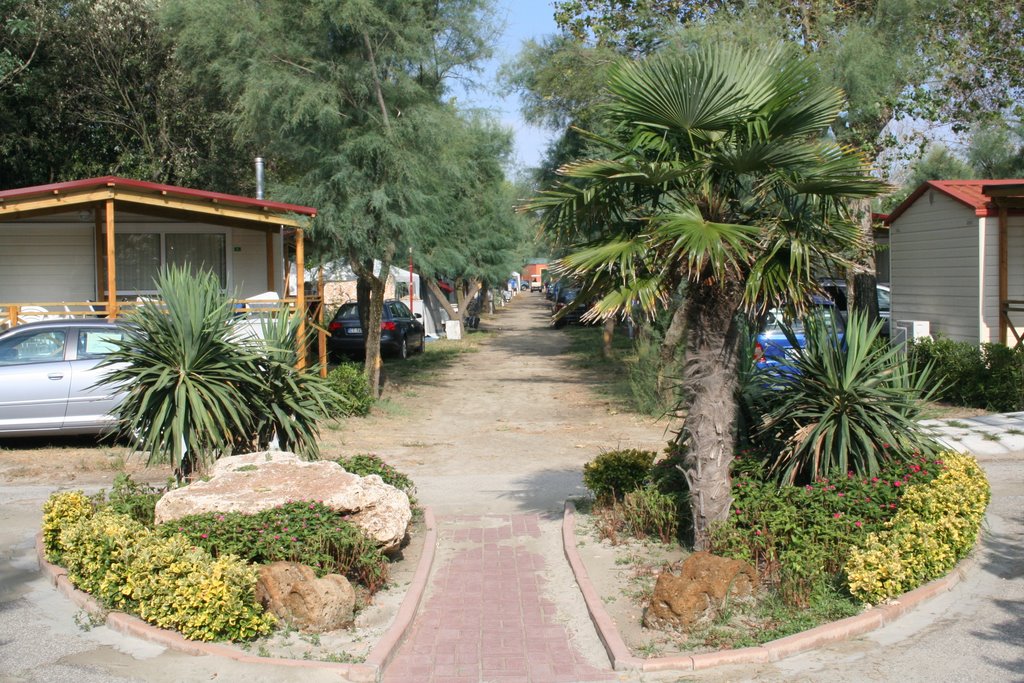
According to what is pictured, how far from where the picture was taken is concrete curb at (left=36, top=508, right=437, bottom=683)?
214 inches

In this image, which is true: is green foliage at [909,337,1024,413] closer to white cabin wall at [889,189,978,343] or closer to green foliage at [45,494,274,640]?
white cabin wall at [889,189,978,343]

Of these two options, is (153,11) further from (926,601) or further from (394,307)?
(926,601)

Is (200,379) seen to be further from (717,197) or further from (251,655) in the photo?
(717,197)

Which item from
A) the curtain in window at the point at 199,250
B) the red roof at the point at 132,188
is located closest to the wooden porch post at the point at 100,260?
the curtain in window at the point at 199,250

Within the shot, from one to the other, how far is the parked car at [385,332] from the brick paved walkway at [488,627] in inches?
562

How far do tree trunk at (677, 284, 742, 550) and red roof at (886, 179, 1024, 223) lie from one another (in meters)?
9.45

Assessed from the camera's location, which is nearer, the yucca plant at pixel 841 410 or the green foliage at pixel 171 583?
the green foliage at pixel 171 583

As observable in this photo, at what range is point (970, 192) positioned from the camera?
16484mm

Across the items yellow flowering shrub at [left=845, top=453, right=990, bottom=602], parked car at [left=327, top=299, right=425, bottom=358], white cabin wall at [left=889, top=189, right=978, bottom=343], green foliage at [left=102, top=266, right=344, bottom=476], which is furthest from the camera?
parked car at [left=327, top=299, right=425, bottom=358]

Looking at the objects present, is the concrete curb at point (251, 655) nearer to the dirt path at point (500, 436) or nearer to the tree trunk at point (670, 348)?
the dirt path at point (500, 436)

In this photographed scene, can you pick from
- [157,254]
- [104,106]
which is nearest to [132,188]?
[157,254]

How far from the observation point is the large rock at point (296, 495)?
7.07 meters

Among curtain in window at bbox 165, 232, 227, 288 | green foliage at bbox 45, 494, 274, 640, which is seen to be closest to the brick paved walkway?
green foliage at bbox 45, 494, 274, 640

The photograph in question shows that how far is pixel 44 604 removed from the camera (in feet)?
22.0
